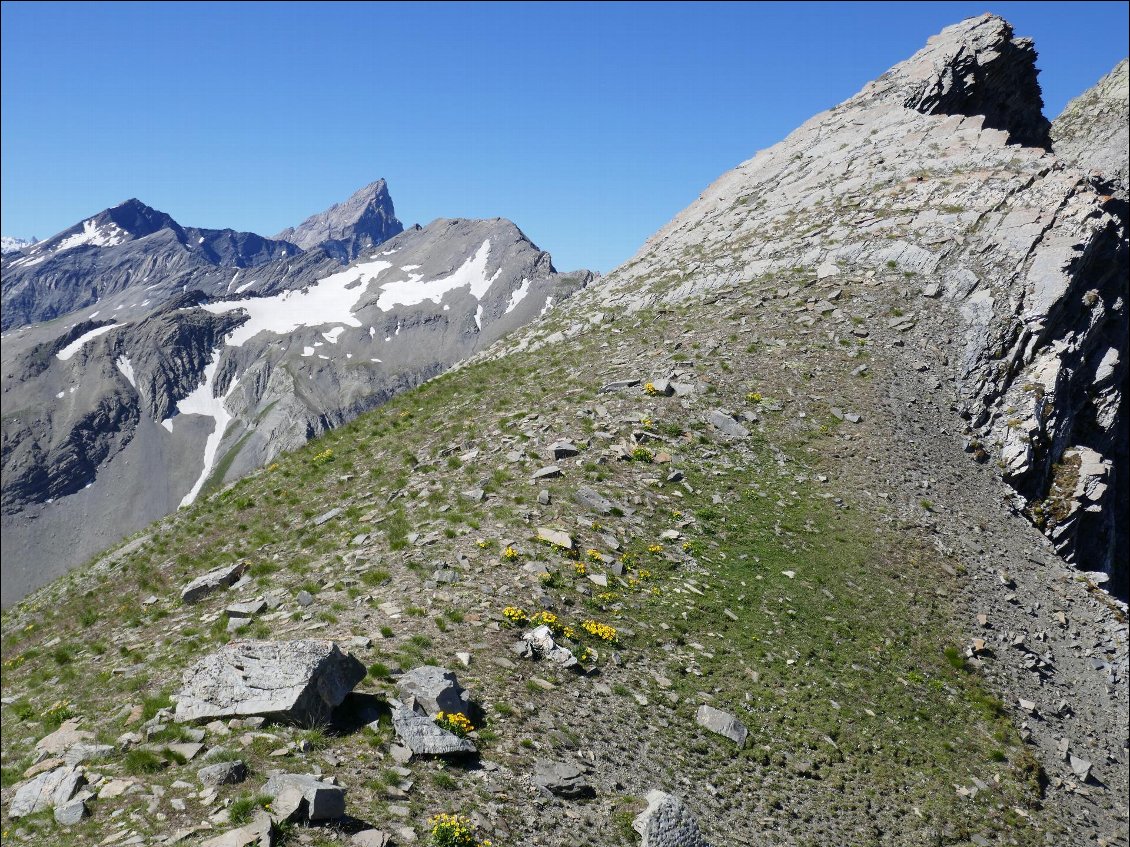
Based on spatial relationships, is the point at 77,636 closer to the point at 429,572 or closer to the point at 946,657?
the point at 429,572

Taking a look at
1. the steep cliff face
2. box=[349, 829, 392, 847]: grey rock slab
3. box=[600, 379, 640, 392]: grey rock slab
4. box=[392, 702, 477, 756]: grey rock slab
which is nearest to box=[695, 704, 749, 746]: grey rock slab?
box=[392, 702, 477, 756]: grey rock slab

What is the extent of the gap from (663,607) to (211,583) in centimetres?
1498

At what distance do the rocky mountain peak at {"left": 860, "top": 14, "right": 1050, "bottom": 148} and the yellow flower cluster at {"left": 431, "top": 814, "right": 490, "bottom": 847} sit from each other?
64.7m

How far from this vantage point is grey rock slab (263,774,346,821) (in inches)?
407

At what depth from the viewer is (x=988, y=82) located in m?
58.5

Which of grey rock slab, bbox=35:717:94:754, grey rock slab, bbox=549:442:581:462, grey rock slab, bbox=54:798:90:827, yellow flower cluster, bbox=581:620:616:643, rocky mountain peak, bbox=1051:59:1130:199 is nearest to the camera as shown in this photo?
grey rock slab, bbox=54:798:90:827

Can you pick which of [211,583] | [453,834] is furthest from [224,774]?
[211,583]

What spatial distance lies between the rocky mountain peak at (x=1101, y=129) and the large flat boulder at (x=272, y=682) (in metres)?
94.0

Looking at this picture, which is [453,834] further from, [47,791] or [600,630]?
[47,791]

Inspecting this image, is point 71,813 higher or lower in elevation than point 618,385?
lower

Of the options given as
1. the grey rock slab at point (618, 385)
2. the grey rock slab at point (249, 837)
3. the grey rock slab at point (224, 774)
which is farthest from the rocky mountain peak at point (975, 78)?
the grey rock slab at point (249, 837)

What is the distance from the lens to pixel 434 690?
45.3 ft

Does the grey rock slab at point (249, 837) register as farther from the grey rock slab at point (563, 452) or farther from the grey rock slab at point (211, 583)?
the grey rock slab at point (563, 452)

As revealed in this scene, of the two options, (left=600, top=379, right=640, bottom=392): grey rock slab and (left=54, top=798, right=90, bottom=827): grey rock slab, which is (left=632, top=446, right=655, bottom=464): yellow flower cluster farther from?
(left=54, top=798, right=90, bottom=827): grey rock slab
